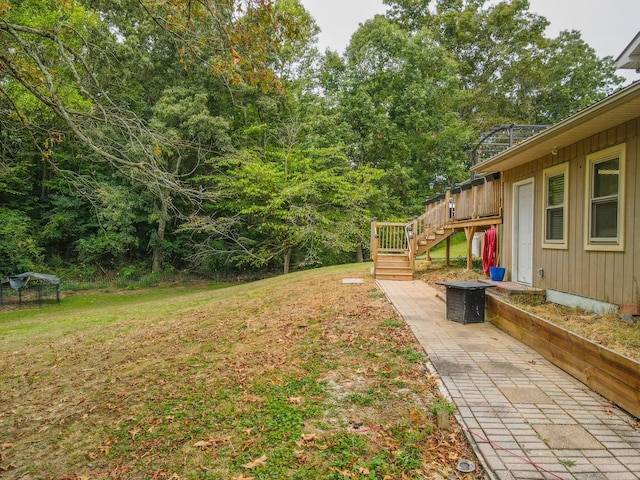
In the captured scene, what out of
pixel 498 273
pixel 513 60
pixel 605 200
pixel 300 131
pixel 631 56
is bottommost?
pixel 498 273

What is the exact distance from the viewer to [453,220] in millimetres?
11266

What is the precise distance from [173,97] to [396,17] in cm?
1730

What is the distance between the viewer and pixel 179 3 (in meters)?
3.93

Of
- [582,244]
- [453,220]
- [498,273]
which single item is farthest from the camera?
[453,220]

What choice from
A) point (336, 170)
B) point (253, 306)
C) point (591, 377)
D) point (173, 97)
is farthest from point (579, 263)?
point (173, 97)

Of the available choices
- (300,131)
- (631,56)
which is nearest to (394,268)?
(631,56)

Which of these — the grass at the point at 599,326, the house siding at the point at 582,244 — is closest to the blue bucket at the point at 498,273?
the house siding at the point at 582,244

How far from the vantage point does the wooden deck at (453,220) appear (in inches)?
361

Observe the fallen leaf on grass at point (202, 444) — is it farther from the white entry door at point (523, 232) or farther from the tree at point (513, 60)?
the tree at point (513, 60)

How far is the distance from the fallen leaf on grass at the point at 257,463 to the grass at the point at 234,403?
1 cm

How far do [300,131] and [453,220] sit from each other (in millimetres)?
11175

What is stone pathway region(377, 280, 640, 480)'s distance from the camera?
2.52 metres

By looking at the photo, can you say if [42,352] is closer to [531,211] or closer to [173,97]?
[531,211]

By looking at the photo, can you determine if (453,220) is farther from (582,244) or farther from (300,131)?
(300,131)
